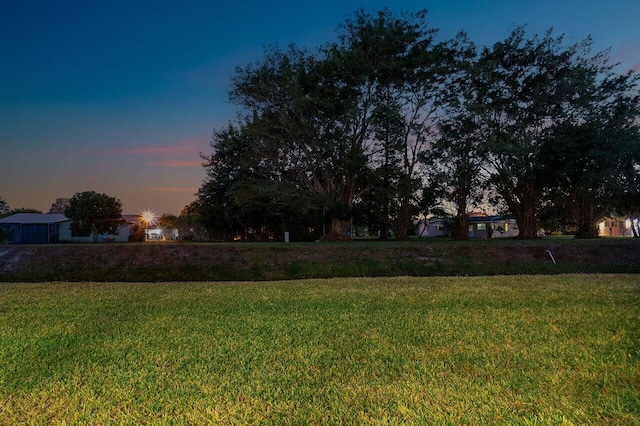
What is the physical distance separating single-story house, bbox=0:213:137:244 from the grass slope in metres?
27.1

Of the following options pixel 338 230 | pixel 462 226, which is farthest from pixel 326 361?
pixel 462 226

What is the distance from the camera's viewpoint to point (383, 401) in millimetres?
2943

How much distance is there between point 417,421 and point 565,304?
15.9 feet

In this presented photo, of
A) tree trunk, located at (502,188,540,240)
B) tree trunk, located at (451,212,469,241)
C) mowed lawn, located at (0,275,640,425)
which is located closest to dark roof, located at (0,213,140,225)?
tree trunk, located at (451,212,469,241)

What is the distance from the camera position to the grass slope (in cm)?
1431

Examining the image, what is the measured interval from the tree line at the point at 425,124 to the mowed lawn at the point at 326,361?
17.7 meters

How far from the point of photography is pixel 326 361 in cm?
382

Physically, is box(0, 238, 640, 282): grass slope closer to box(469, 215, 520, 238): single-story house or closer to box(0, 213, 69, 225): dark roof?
box(0, 213, 69, 225): dark roof

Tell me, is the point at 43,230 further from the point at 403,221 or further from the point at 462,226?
the point at 462,226

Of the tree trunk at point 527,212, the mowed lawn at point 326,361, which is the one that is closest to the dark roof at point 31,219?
the tree trunk at point 527,212

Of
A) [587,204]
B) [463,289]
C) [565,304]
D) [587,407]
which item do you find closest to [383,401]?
[587,407]

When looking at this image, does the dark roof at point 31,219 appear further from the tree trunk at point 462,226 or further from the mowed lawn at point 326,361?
the mowed lawn at point 326,361

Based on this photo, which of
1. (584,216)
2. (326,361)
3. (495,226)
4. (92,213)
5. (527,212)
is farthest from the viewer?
(495,226)

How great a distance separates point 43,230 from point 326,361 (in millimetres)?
47030
